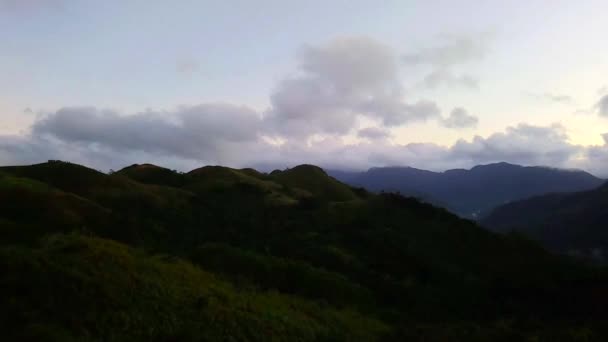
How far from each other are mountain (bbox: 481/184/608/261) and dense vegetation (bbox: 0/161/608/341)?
1980cm

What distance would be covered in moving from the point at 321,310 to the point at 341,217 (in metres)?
32.9

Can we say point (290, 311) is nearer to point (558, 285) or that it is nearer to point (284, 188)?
point (558, 285)

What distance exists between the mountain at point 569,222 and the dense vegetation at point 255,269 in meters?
19.8

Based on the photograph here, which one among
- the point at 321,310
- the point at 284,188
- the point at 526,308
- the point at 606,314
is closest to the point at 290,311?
the point at 321,310

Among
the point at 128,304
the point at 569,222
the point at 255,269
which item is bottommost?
the point at 255,269

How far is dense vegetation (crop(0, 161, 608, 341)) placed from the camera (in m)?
15.4

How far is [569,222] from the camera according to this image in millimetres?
120688

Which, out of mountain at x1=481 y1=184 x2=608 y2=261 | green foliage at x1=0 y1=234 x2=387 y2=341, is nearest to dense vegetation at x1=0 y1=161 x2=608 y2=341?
green foliage at x1=0 y1=234 x2=387 y2=341

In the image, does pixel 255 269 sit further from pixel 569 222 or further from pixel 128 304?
pixel 569 222

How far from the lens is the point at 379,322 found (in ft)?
81.1

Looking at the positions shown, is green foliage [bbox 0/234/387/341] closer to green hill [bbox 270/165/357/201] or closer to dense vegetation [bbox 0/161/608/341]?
dense vegetation [bbox 0/161/608/341]

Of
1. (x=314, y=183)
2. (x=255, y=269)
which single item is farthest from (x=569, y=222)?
(x=255, y=269)

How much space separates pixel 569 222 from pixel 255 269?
11422 cm

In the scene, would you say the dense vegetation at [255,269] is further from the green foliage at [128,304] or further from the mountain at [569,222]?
the mountain at [569,222]
